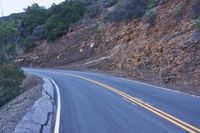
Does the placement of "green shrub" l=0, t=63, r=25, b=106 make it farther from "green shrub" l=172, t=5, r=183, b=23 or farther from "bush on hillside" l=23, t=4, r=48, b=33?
"bush on hillside" l=23, t=4, r=48, b=33

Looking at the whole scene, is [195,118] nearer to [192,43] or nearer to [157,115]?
[157,115]

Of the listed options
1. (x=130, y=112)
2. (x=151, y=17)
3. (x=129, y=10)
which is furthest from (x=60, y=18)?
(x=130, y=112)

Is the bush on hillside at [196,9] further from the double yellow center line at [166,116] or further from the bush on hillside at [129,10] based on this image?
the double yellow center line at [166,116]

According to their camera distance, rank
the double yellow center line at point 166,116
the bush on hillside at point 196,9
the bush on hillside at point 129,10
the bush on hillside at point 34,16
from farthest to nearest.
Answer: the bush on hillside at point 34,16
the bush on hillside at point 129,10
the bush on hillside at point 196,9
the double yellow center line at point 166,116

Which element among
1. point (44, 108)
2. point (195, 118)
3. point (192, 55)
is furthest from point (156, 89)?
point (195, 118)

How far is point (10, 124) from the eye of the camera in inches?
540

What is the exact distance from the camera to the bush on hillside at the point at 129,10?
42594mm

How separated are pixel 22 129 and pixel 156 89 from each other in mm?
10337

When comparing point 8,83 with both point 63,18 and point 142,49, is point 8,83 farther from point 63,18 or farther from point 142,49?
point 63,18

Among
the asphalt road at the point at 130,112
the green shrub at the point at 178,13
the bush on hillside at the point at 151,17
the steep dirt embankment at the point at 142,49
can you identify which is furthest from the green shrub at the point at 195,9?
the asphalt road at the point at 130,112

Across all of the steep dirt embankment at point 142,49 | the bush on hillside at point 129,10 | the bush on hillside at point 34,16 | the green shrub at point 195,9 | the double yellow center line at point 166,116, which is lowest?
the double yellow center line at point 166,116

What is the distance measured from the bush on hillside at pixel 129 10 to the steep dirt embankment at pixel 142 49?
77 centimetres

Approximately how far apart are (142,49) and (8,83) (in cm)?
1126

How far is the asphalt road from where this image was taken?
11469 millimetres
